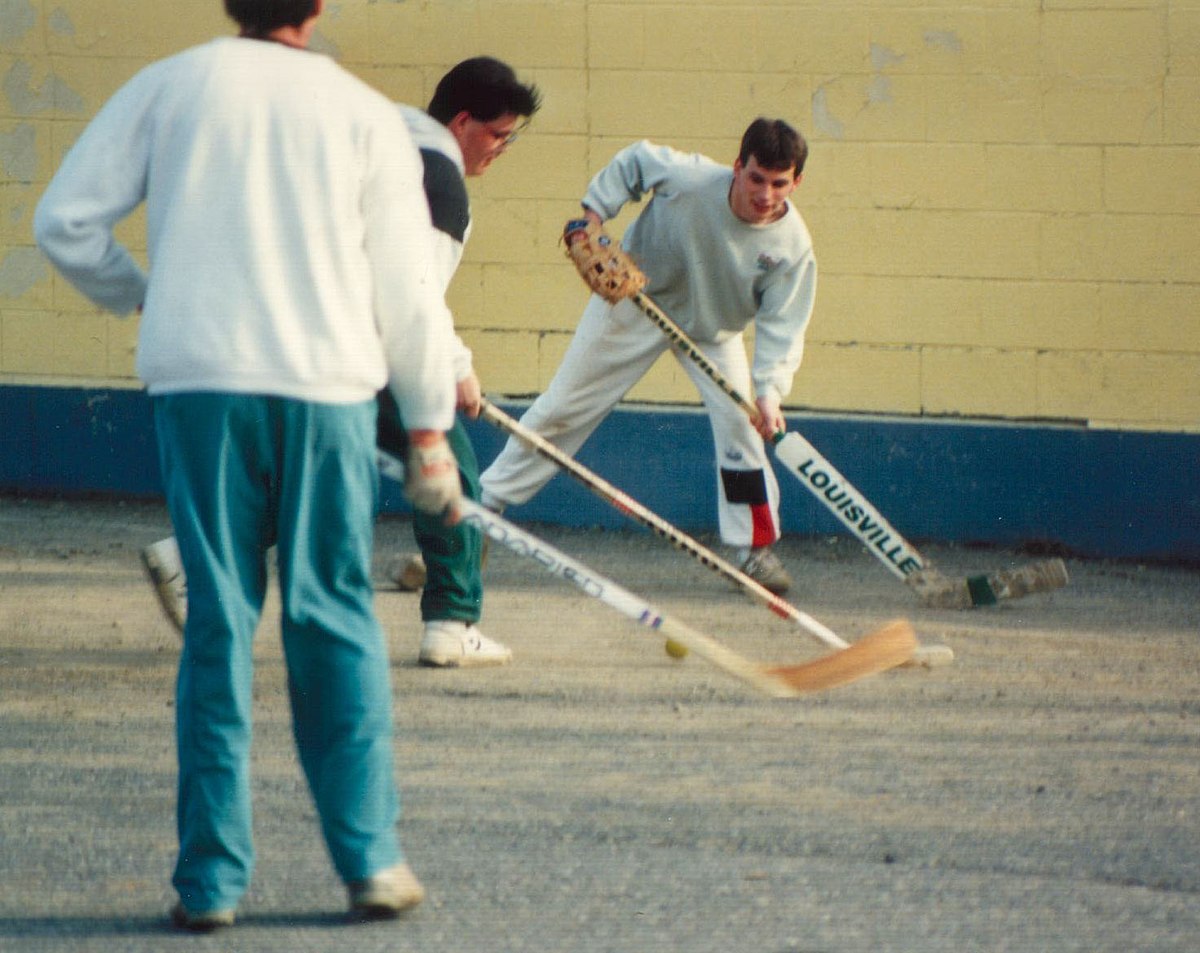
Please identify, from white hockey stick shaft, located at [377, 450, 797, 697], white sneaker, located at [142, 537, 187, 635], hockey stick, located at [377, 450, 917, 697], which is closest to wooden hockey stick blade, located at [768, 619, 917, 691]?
hockey stick, located at [377, 450, 917, 697]

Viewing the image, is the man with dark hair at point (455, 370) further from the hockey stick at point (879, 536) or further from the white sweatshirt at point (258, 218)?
the hockey stick at point (879, 536)

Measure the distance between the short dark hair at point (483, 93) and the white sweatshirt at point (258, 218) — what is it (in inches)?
67.3

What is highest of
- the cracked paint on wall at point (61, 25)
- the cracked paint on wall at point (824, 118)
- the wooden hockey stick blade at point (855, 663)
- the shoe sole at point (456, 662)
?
the cracked paint on wall at point (61, 25)

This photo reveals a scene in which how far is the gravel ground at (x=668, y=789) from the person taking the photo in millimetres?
3492

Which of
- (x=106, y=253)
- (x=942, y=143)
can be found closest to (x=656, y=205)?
(x=942, y=143)

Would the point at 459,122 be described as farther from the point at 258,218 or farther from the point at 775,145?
the point at 258,218

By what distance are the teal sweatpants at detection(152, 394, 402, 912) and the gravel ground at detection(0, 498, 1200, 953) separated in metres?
0.18

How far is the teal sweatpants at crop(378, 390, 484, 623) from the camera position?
530 centimetres

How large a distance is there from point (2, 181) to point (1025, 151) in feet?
13.9

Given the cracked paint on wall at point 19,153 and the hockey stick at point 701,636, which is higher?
the cracked paint on wall at point 19,153

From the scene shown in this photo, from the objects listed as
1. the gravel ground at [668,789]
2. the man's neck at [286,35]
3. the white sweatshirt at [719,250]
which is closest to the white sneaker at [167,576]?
the gravel ground at [668,789]

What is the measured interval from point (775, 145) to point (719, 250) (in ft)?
1.79

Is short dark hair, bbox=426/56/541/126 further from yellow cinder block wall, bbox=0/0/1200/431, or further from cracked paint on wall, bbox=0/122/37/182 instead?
cracked paint on wall, bbox=0/122/37/182

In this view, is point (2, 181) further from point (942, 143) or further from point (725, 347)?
point (942, 143)
